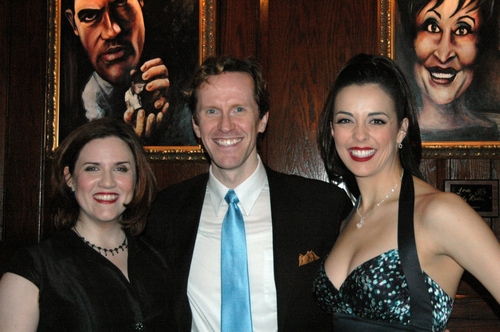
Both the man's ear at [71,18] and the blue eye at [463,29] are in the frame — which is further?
the man's ear at [71,18]

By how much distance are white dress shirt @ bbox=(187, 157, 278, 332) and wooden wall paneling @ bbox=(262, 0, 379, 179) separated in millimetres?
807

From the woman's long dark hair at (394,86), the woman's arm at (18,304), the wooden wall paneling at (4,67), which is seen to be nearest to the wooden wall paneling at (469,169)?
the woman's long dark hair at (394,86)

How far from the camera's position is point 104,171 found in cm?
215

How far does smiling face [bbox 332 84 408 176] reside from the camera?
2.07m

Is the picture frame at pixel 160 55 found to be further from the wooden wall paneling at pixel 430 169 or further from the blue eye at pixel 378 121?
the blue eye at pixel 378 121

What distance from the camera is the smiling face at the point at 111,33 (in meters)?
3.39

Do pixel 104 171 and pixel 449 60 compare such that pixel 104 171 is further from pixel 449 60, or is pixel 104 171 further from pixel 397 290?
pixel 449 60

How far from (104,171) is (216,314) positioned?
765mm

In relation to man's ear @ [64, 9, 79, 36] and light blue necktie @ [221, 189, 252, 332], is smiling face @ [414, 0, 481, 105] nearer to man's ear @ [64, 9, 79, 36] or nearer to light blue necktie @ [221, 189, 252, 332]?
light blue necktie @ [221, 189, 252, 332]

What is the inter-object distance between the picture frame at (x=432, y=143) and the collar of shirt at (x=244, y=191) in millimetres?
1188

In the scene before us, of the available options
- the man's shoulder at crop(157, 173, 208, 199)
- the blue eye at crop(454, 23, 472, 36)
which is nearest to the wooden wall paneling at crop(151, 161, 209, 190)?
the man's shoulder at crop(157, 173, 208, 199)

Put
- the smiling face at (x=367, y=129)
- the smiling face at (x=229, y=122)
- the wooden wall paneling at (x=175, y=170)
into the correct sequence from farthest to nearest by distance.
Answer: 1. the wooden wall paneling at (x=175, y=170)
2. the smiling face at (x=229, y=122)
3. the smiling face at (x=367, y=129)

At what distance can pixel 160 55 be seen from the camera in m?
3.38

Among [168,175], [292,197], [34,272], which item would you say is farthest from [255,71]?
[34,272]
